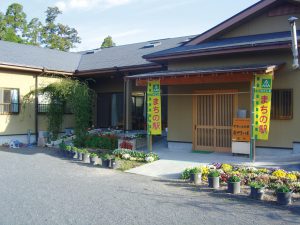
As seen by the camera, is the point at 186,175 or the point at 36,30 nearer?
the point at 186,175

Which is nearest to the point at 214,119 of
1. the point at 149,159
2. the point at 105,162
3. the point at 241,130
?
the point at 241,130

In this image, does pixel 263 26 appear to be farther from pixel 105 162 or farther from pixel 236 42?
pixel 105 162

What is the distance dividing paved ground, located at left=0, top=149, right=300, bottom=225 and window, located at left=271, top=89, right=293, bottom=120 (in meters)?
4.36

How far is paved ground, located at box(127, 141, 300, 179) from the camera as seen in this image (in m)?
9.13

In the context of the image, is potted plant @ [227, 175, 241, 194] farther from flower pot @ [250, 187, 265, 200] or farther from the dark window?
the dark window

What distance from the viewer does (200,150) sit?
1199cm

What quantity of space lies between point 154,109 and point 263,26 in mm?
4812

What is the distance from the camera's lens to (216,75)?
1016cm

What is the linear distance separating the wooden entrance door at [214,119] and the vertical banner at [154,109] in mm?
1453

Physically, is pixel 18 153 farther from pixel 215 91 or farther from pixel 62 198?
pixel 215 91

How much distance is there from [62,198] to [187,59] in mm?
7452

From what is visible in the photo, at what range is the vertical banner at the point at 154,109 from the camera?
11.5 metres

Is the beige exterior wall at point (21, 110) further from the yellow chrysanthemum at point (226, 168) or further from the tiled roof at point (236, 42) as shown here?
the yellow chrysanthemum at point (226, 168)

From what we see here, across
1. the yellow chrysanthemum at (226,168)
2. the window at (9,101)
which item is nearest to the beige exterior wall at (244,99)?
the yellow chrysanthemum at (226,168)
